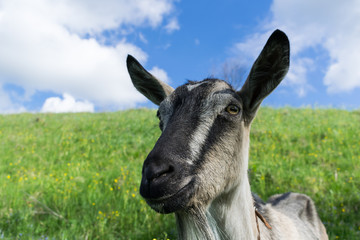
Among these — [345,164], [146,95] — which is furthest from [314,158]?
[146,95]

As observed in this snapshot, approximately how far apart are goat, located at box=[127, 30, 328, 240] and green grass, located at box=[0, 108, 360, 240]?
8.99ft

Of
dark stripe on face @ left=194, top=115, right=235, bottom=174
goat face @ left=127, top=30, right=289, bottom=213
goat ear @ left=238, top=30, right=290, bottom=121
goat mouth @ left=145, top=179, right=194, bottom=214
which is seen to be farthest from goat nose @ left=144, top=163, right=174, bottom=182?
goat ear @ left=238, top=30, right=290, bottom=121

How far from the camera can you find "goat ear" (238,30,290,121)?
262 centimetres

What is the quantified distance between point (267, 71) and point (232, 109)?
0.51 metres

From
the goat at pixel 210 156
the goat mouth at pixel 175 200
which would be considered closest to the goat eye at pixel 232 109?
the goat at pixel 210 156

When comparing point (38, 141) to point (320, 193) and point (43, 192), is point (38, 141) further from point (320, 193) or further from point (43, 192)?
point (320, 193)

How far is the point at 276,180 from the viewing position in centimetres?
756

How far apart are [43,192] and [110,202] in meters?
1.90

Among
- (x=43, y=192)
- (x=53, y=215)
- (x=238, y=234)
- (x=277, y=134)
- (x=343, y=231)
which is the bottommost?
(x=343, y=231)

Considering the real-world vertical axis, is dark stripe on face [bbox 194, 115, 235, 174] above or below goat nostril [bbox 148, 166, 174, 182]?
above

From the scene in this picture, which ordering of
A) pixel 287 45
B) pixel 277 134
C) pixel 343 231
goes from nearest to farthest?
pixel 287 45 → pixel 343 231 → pixel 277 134

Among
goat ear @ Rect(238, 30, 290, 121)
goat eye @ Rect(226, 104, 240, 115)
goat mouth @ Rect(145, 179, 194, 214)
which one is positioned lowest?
goat mouth @ Rect(145, 179, 194, 214)

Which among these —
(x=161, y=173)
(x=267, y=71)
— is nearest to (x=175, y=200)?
(x=161, y=173)

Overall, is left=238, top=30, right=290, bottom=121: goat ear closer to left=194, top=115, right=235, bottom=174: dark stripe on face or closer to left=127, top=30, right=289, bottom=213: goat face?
left=127, top=30, right=289, bottom=213: goat face
